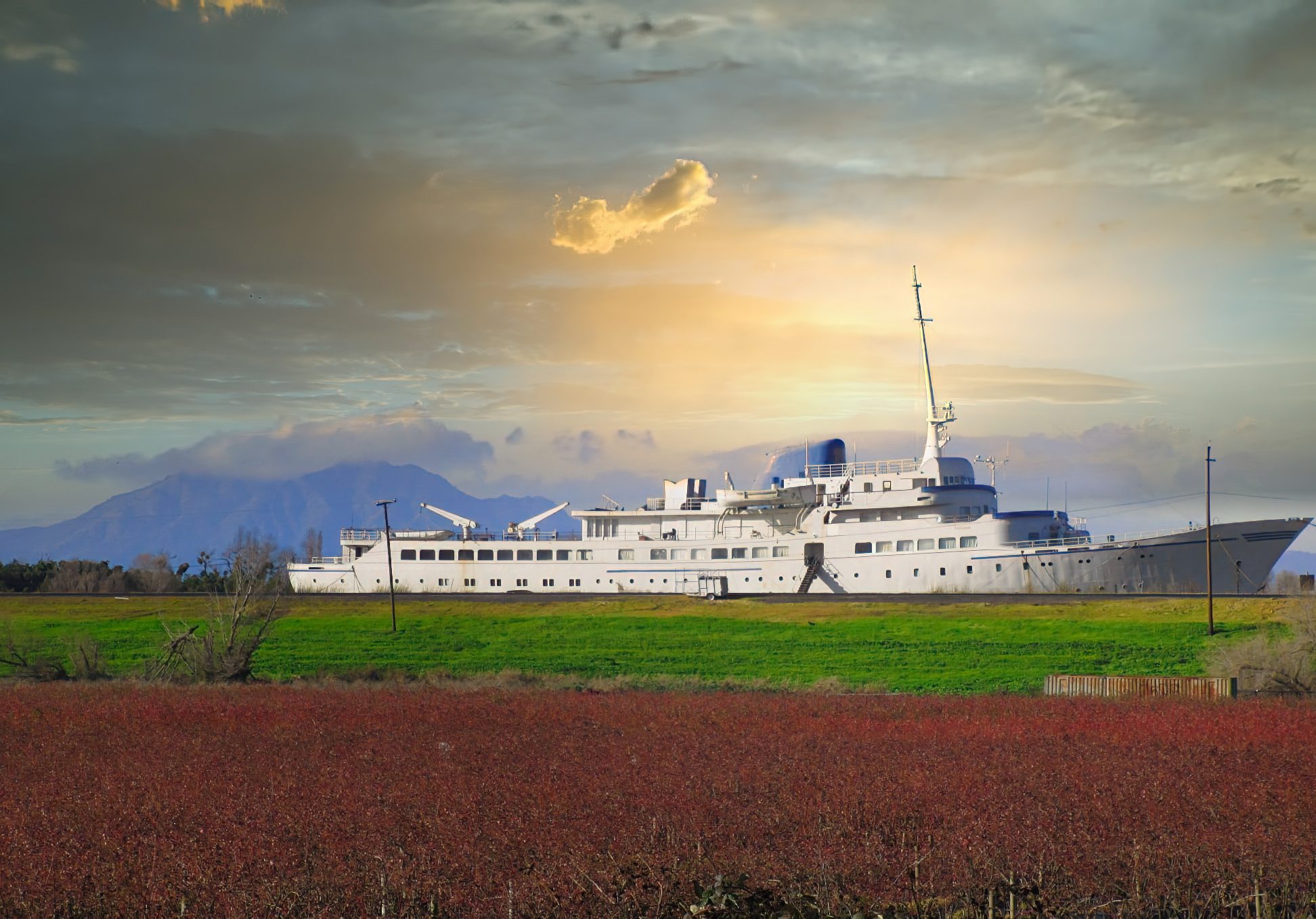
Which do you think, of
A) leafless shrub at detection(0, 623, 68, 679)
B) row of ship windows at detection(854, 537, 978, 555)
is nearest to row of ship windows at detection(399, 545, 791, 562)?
row of ship windows at detection(854, 537, 978, 555)

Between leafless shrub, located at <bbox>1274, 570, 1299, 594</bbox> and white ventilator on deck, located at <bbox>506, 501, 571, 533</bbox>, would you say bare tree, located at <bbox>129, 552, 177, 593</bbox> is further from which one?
leafless shrub, located at <bbox>1274, 570, 1299, 594</bbox>

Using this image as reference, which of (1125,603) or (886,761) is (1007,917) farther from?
(1125,603)

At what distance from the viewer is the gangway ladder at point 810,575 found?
67125 mm

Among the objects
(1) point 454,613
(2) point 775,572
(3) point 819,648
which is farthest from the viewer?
(2) point 775,572

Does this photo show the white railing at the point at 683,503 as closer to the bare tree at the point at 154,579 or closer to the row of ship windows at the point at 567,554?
the row of ship windows at the point at 567,554

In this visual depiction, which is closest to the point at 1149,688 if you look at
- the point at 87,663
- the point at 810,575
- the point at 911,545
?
the point at 87,663

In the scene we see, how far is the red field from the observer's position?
36.5 feet

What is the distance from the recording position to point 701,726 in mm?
21953

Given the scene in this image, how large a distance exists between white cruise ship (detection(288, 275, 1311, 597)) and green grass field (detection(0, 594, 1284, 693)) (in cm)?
711

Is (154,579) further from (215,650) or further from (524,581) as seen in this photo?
(215,650)

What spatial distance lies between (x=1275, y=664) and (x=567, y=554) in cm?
4984

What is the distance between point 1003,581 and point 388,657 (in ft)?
109

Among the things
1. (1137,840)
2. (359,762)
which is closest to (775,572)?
(359,762)

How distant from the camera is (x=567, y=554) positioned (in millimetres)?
74812
